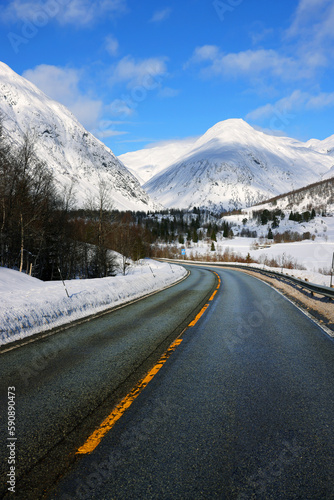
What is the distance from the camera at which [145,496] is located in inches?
77.7

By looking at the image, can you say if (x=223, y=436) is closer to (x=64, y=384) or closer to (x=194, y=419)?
(x=194, y=419)

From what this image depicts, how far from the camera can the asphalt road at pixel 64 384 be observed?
234cm

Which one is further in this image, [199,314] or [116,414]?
[199,314]

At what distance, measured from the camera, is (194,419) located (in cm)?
293

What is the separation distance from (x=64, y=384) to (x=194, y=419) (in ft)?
6.16

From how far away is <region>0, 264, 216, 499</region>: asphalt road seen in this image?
2343mm

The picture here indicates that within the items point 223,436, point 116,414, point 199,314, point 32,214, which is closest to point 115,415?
point 116,414

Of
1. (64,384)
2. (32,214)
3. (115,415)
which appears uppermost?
(32,214)

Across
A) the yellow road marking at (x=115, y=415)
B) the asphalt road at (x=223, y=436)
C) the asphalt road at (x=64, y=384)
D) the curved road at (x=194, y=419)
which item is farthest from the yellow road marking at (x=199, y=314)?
the yellow road marking at (x=115, y=415)

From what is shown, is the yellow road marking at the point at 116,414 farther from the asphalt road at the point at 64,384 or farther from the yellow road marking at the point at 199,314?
the yellow road marking at the point at 199,314

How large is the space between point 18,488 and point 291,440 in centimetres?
230

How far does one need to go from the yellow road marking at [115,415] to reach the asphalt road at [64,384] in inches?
3.0

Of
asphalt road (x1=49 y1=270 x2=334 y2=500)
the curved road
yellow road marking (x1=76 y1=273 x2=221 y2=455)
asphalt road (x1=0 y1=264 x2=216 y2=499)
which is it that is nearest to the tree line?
asphalt road (x1=0 y1=264 x2=216 y2=499)

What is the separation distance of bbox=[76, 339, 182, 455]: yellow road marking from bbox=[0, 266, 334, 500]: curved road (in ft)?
0.21
